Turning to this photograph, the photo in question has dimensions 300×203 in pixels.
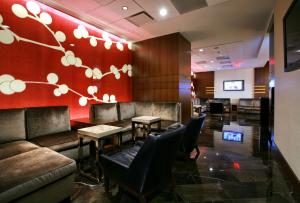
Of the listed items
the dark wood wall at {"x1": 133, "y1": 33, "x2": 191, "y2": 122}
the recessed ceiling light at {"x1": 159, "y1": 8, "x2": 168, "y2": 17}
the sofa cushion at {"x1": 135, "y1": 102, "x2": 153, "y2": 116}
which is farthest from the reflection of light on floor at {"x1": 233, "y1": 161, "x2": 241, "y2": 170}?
the recessed ceiling light at {"x1": 159, "y1": 8, "x2": 168, "y2": 17}

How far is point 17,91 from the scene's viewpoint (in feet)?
9.19

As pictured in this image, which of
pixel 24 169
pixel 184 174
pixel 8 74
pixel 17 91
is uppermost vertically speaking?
pixel 8 74

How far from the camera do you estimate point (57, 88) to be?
339 cm

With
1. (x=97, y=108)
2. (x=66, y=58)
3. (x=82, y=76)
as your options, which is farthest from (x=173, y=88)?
(x=66, y=58)

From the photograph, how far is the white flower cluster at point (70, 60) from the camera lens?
3.51 metres

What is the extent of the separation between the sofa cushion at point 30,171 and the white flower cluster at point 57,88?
1.75m

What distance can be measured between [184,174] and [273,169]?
1448mm

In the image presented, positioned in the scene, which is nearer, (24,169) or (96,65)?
(24,169)

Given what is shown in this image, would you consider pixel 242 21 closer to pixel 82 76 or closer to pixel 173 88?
pixel 173 88

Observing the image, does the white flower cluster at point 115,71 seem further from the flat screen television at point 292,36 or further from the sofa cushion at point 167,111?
the flat screen television at point 292,36

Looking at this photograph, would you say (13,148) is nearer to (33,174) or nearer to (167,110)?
(33,174)

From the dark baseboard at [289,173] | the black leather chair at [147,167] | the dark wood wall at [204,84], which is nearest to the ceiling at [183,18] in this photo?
the black leather chair at [147,167]

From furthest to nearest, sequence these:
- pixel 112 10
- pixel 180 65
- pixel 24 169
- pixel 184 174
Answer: pixel 180 65 < pixel 112 10 < pixel 184 174 < pixel 24 169

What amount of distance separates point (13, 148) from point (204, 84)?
37.4 ft
